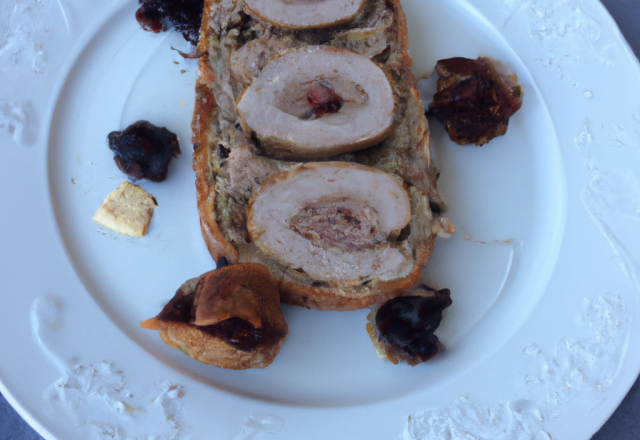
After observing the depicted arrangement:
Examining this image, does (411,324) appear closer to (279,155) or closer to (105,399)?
(279,155)

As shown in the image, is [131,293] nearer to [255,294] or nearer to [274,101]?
[255,294]

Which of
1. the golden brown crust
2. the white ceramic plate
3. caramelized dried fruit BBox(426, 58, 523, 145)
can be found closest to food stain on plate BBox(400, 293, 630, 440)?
the white ceramic plate

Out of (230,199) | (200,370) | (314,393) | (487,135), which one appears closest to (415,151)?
(487,135)

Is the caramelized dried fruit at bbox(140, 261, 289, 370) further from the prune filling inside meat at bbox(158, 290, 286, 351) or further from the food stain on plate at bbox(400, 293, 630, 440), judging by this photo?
the food stain on plate at bbox(400, 293, 630, 440)

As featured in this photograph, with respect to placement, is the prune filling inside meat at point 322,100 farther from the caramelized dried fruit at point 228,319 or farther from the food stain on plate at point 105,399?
the food stain on plate at point 105,399

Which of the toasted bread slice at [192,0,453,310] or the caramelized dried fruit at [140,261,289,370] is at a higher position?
the toasted bread slice at [192,0,453,310]

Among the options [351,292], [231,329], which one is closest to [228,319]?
[231,329]
